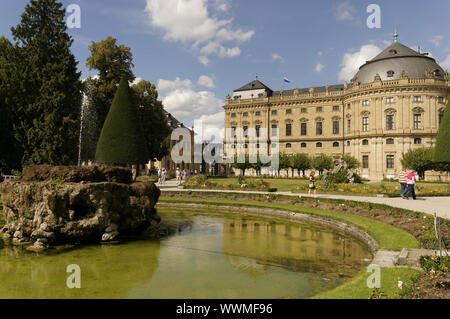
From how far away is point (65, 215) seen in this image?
862 centimetres

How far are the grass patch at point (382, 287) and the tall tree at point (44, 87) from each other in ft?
77.9

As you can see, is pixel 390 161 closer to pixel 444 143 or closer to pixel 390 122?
pixel 390 122

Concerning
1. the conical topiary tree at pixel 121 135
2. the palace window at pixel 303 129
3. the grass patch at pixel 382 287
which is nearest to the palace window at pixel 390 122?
the palace window at pixel 303 129

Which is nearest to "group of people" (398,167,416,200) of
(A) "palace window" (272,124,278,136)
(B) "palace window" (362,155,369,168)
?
(B) "palace window" (362,155,369,168)

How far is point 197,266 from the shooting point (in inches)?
263

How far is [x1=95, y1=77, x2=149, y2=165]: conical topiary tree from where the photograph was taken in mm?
20500

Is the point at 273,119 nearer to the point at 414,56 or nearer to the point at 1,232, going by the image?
the point at 414,56

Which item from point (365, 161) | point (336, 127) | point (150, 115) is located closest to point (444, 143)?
point (150, 115)

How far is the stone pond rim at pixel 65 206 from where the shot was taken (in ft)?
27.8

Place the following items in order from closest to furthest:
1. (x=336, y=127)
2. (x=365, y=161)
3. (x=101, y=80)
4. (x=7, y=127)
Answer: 1. (x=7, y=127)
2. (x=101, y=80)
3. (x=365, y=161)
4. (x=336, y=127)

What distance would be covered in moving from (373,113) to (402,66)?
829 centimetres

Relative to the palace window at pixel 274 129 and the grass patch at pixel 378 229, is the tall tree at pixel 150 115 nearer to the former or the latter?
the grass patch at pixel 378 229
